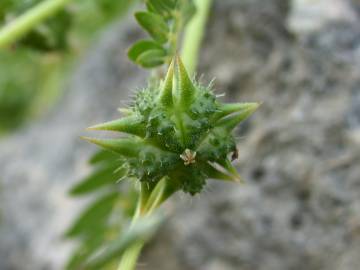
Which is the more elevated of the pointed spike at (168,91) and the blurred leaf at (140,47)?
the blurred leaf at (140,47)

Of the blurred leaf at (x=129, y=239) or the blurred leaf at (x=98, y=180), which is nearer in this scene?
the blurred leaf at (x=129, y=239)

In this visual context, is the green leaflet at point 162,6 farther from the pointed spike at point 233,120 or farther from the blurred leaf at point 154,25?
the pointed spike at point 233,120

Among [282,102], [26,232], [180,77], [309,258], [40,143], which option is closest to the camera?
[180,77]

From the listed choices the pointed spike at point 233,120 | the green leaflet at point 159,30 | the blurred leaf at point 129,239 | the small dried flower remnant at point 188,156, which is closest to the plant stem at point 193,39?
the green leaflet at point 159,30

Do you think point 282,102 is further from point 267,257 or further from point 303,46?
point 267,257

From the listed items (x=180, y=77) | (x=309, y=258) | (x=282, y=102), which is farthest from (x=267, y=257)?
(x=180, y=77)

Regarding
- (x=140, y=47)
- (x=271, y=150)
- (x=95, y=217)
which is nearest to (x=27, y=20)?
(x=140, y=47)

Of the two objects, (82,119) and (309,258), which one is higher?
(82,119)

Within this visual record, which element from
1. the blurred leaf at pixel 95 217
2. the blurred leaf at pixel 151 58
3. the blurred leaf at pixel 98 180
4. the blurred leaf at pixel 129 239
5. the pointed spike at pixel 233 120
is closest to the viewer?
the blurred leaf at pixel 129 239
